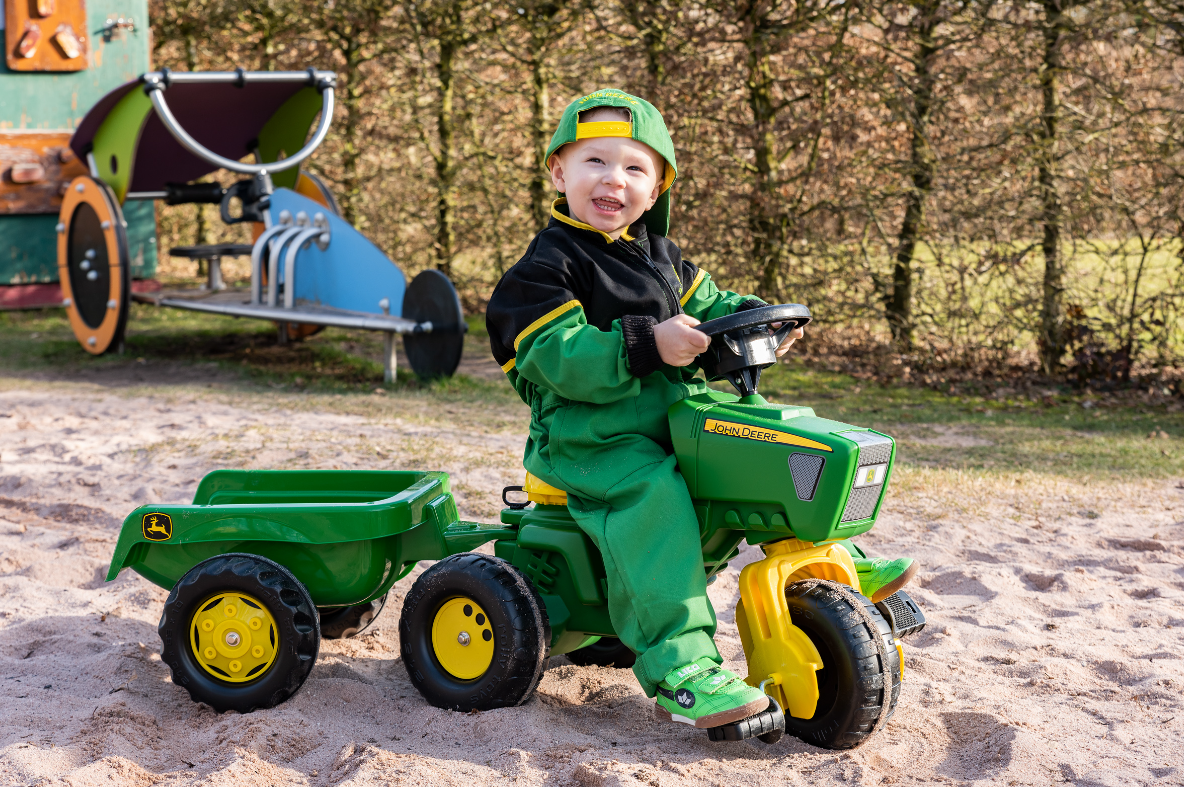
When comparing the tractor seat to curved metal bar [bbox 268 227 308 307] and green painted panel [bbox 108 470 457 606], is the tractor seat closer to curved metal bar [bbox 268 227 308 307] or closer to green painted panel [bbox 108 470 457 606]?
green painted panel [bbox 108 470 457 606]

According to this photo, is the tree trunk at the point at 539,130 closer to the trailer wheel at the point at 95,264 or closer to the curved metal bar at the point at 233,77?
the curved metal bar at the point at 233,77

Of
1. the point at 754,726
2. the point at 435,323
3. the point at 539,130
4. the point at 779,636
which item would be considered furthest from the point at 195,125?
the point at 754,726

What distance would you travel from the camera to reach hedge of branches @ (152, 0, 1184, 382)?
7094mm

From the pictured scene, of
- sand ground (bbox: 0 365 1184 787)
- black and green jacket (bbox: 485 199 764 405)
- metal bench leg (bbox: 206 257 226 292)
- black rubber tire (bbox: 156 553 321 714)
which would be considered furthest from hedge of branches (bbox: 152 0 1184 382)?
black rubber tire (bbox: 156 553 321 714)

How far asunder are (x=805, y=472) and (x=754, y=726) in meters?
0.51

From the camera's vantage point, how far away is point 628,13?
8492 millimetres

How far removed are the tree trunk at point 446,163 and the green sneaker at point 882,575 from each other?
7973 mm

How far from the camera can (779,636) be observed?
7.59ft

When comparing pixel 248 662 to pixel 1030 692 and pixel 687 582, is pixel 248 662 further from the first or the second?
pixel 1030 692

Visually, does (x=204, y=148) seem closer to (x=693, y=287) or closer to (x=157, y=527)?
(x=157, y=527)

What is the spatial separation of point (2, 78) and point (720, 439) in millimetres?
8723

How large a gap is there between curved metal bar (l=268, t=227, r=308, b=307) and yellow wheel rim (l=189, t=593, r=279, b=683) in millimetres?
5125

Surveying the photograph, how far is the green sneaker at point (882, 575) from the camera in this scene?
256cm

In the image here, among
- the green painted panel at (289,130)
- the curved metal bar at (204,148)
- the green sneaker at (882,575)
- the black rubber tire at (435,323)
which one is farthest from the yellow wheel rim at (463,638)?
the green painted panel at (289,130)
